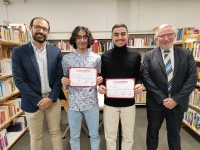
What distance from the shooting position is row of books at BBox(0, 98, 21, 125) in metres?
2.25

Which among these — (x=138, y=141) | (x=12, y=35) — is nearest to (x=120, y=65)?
(x=138, y=141)

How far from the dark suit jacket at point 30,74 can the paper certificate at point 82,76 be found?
28cm

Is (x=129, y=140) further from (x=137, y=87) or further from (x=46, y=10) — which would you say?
(x=46, y=10)

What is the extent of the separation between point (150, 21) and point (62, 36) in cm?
280

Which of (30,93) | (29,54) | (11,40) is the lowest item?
(30,93)

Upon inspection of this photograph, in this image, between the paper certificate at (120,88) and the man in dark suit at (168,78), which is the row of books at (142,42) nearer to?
the man in dark suit at (168,78)

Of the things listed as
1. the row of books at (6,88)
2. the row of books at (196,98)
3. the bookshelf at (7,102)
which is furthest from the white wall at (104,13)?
the row of books at (196,98)

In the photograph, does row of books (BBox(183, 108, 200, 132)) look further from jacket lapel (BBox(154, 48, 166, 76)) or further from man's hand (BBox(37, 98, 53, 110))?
man's hand (BBox(37, 98, 53, 110))

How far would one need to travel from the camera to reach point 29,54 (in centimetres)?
158

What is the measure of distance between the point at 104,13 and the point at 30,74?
3309 mm

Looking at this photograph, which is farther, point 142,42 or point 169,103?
point 142,42

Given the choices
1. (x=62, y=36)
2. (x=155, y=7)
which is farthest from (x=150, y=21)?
(x=62, y=36)

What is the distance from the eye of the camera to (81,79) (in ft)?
5.00

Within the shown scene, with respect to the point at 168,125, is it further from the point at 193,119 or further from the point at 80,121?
the point at 193,119
